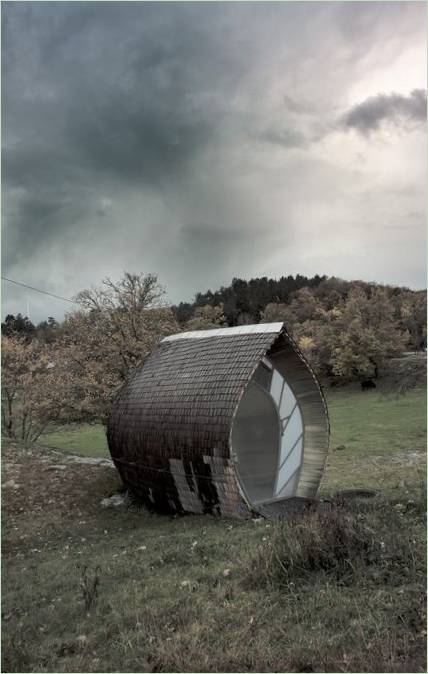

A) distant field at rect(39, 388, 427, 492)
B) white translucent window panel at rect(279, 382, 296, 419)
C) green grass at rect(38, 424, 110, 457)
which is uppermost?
white translucent window panel at rect(279, 382, 296, 419)

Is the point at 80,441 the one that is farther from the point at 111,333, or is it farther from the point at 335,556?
the point at 335,556

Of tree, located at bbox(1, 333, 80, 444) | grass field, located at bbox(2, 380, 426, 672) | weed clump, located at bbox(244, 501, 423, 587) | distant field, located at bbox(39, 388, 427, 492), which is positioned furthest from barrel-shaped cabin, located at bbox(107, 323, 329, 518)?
tree, located at bbox(1, 333, 80, 444)

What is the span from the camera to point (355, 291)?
179 ft

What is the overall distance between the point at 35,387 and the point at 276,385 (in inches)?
445

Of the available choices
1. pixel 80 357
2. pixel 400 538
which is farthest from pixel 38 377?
pixel 400 538

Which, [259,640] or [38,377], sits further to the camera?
[38,377]

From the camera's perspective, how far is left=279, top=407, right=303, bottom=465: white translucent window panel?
1285 cm

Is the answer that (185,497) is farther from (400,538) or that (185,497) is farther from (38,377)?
(38,377)

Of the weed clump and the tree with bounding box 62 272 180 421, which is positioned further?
the tree with bounding box 62 272 180 421

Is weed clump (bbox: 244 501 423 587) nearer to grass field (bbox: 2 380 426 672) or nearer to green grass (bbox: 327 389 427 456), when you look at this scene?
grass field (bbox: 2 380 426 672)

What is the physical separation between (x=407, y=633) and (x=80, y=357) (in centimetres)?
1475

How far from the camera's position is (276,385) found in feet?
41.7

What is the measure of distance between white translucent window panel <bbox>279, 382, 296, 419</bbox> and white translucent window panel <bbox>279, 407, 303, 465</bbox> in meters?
0.17

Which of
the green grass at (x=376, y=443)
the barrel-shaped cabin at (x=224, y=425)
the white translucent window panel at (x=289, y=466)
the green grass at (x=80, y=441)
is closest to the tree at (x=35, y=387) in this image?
the green grass at (x=80, y=441)
